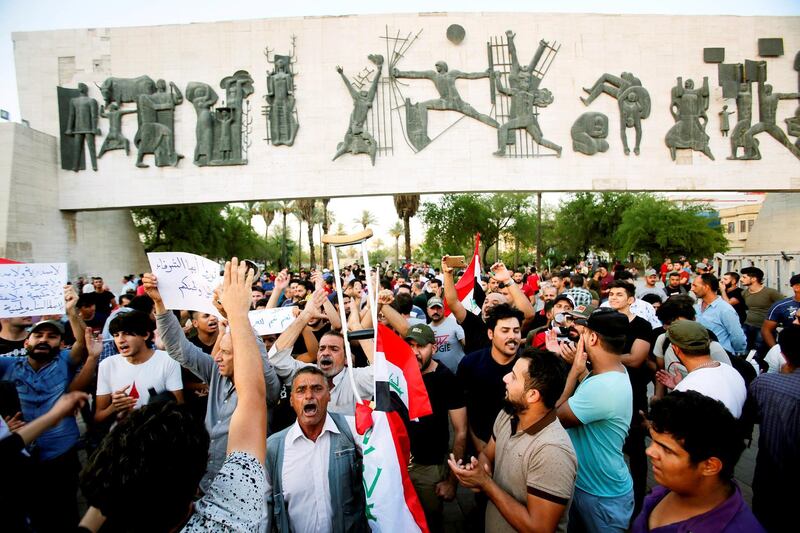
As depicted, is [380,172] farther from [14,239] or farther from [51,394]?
[51,394]

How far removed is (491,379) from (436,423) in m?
0.57

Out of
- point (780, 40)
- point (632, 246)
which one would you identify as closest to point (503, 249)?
point (632, 246)

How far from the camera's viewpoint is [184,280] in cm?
311

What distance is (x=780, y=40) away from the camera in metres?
17.2

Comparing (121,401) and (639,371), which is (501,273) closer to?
(639,371)

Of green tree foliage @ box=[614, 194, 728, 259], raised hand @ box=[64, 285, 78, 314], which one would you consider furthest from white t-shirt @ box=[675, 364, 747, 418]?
green tree foliage @ box=[614, 194, 728, 259]

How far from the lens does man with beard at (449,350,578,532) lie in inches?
85.0

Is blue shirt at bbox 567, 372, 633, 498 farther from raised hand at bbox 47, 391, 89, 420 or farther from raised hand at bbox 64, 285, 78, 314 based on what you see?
raised hand at bbox 64, 285, 78, 314

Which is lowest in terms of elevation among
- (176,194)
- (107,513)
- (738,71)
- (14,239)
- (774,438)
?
(774,438)

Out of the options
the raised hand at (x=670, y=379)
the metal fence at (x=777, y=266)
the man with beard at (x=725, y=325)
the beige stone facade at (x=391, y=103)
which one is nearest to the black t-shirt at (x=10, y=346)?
the raised hand at (x=670, y=379)

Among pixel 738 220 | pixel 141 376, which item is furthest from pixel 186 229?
pixel 738 220

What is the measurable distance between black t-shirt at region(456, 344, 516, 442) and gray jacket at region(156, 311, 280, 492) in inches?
60.7

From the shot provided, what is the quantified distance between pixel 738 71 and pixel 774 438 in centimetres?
1966

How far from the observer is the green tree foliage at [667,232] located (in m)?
28.7
